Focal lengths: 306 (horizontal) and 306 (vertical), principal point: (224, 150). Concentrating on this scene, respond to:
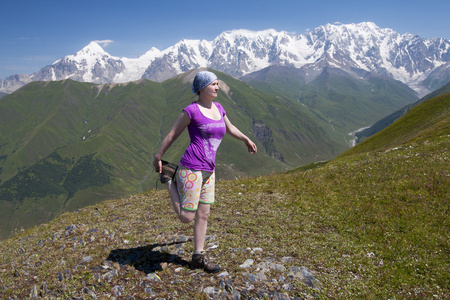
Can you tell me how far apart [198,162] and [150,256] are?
143 inches

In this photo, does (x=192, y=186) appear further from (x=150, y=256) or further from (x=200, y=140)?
(x=150, y=256)

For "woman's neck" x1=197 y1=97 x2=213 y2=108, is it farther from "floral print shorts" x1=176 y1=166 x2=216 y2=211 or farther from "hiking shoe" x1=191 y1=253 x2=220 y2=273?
"hiking shoe" x1=191 y1=253 x2=220 y2=273

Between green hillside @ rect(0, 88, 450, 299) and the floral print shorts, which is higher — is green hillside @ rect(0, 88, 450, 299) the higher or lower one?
the lower one

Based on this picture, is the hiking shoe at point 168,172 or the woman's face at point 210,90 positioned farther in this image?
the hiking shoe at point 168,172

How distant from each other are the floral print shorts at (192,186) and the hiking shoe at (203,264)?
145 cm

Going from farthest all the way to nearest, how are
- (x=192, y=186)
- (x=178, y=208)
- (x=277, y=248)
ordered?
(x=277, y=248)
(x=178, y=208)
(x=192, y=186)

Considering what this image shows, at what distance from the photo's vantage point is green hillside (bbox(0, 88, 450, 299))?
24.8ft

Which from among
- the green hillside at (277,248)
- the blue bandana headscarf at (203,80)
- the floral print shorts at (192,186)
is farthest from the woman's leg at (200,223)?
the blue bandana headscarf at (203,80)

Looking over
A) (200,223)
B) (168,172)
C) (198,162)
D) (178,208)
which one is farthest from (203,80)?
(200,223)

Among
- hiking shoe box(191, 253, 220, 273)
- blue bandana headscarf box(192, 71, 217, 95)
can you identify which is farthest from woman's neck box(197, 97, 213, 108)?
hiking shoe box(191, 253, 220, 273)

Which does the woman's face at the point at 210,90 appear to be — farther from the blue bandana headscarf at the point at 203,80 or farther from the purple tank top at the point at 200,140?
the purple tank top at the point at 200,140

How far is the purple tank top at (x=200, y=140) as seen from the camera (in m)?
7.75

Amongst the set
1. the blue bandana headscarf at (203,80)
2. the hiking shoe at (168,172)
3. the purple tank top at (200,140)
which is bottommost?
the hiking shoe at (168,172)

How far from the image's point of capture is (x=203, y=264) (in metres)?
8.25
